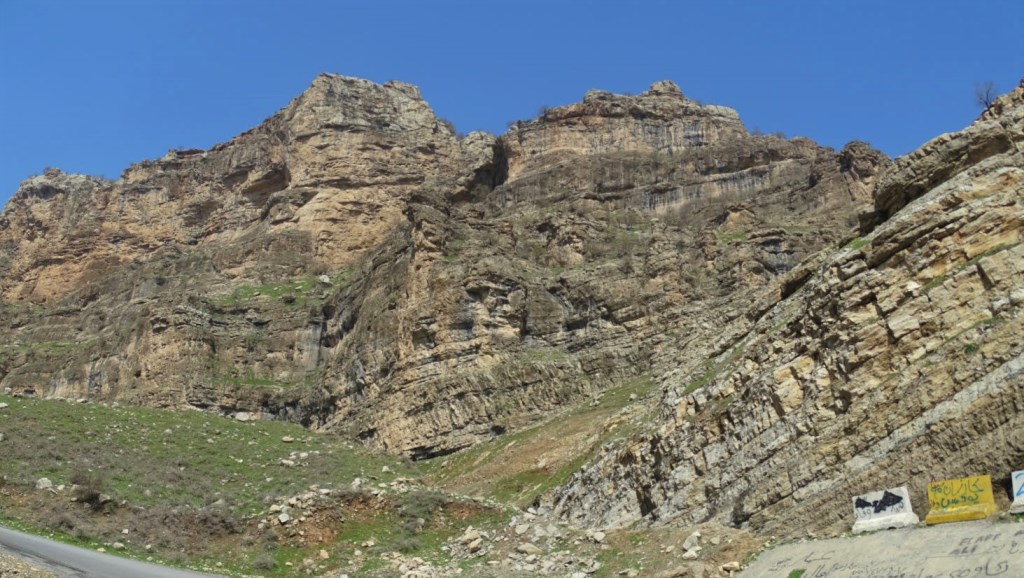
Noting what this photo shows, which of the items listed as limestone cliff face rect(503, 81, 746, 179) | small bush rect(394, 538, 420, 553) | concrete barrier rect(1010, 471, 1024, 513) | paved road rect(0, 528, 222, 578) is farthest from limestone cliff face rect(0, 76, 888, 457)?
paved road rect(0, 528, 222, 578)

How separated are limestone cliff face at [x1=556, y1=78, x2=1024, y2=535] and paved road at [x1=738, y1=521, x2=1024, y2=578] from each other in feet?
5.31

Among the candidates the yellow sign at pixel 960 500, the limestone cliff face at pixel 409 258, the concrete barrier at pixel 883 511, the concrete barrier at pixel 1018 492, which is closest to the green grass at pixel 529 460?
the limestone cliff face at pixel 409 258

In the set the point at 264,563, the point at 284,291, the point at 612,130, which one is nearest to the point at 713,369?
the point at 264,563

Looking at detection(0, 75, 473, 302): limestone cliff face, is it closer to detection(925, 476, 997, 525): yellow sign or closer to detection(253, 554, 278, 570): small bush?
detection(253, 554, 278, 570): small bush

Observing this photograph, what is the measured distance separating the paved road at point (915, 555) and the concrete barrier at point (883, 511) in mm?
390

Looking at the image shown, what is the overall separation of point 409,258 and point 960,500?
49.7m

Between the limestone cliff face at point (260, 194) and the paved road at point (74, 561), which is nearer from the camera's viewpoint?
the paved road at point (74, 561)

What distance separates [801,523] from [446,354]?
37.2 m

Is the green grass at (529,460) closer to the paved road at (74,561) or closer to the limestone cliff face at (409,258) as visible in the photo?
the limestone cliff face at (409,258)

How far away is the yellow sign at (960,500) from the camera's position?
1669 centimetres

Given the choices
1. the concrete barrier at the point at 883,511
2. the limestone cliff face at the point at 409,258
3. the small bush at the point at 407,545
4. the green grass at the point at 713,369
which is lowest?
the concrete barrier at the point at 883,511

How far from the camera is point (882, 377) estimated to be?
2162 cm

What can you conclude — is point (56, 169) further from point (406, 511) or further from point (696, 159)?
point (406, 511)

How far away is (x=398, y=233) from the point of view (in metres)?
77.1
